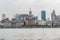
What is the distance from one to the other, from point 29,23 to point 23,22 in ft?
1.51

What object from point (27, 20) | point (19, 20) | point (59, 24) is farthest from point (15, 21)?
point (59, 24)

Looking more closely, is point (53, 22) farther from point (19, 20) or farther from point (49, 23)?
point (19, 20)

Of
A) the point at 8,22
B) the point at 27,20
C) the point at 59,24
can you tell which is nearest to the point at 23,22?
the point at 27,20

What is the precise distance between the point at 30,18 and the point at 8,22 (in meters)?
2.14

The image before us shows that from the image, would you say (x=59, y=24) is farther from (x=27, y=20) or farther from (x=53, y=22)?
(x=27, y=20)

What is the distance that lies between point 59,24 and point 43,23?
134 cm

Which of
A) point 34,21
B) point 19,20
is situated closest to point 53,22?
point 34,21

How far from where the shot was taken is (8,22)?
12727 millimetres

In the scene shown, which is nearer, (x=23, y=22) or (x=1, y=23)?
(x=1, y=23)

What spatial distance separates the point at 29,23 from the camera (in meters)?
13.9

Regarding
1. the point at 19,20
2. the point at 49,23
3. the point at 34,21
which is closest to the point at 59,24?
the point at 49,23

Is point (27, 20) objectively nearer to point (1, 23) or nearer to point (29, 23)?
point (29, 23)

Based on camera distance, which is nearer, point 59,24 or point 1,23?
point 1,23

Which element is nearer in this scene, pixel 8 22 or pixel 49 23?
pixel 8 22
